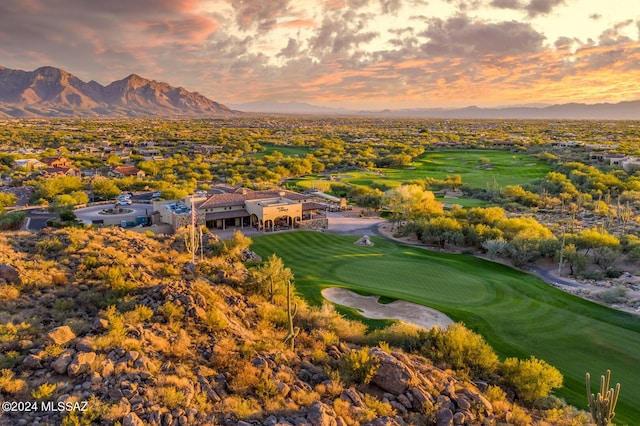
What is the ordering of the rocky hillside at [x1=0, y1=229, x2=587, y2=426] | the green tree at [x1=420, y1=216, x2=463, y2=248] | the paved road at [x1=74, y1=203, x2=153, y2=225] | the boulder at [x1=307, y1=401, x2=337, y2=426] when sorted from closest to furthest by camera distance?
the rocky hillside at [x1=0, y1=229, x2=587, y2=426], the boulder at [x1=307, y1=401, x2=337, y2=426], the green tree at [x1=420, y1=216, x2=463, y2=248], the paved road at [x1=74, y1=203, x2=153, y2=225]

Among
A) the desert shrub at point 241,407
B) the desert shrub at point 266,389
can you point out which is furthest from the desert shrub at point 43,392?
the desert shrub at point 266,389

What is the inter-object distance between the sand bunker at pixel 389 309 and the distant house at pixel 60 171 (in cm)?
6750

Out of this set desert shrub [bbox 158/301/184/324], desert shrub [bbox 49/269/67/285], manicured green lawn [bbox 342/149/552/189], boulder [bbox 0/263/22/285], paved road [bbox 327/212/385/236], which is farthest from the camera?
manicured green lawn [bbox 342/149/552/189]

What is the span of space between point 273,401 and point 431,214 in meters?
42.4

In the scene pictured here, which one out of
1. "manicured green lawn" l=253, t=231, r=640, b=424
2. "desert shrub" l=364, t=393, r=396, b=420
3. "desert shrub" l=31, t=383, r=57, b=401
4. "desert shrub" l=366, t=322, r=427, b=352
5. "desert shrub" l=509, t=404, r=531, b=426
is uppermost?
"desert shrub" l=31, t=383, r=57, b=401

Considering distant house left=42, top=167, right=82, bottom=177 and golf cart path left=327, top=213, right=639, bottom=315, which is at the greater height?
distant house left=42, top=167, right=82, bottom=177

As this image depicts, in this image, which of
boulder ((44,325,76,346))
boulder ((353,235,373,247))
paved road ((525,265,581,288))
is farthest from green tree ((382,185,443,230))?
boulder ((44,325,76,346))

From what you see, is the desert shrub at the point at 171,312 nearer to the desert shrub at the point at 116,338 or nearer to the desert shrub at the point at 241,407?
the desert shrub at the point at 116,338

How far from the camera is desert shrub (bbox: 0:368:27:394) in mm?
11594

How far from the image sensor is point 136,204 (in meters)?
54.3

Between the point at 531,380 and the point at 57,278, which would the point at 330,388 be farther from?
the point at 57,278

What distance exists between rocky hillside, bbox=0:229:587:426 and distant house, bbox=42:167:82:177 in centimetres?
6358

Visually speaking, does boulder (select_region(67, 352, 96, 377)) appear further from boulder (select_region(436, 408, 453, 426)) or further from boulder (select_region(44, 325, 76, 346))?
boulder (select_region(436, 408, 453, 426))

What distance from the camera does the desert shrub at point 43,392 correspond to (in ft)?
37.2
